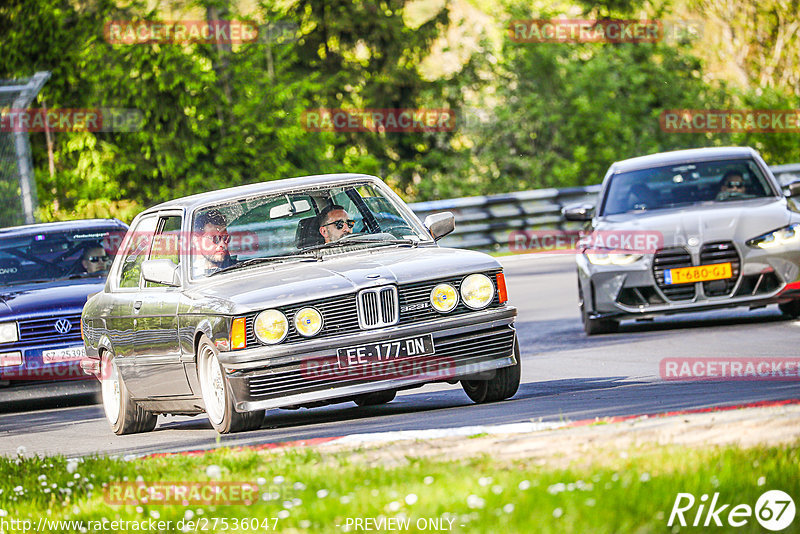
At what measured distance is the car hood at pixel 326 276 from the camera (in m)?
8.70

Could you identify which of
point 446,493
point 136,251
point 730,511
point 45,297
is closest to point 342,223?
point 136,251

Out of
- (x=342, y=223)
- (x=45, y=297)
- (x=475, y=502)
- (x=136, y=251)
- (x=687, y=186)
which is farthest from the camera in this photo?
(x=687, y=186)

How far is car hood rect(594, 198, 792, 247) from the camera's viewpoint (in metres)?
13.2

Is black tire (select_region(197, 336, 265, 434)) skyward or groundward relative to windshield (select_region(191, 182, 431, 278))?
groundward

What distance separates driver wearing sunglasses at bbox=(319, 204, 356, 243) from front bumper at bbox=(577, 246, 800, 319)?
Answer: 4237 mm

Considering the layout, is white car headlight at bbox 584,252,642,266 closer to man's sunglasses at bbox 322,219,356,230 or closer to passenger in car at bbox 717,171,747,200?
passenger in car at bbox 717,171,747,200

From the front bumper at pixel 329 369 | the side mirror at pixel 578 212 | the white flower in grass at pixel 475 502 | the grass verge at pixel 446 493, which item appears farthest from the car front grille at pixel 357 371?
the side mirror at pixel 578 212

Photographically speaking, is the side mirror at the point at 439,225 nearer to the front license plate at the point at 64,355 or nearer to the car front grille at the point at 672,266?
the car front grille at the point at 672,266

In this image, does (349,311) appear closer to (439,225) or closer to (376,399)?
(439,225)

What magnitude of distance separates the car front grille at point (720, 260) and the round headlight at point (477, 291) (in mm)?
4639

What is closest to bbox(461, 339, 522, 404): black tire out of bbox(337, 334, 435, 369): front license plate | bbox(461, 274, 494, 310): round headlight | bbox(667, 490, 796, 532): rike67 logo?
bbox(461, 274, 494, 310): round headlight

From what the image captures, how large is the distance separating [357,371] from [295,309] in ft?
1.70

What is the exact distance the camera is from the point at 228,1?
33.3 m

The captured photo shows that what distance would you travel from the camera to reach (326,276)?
29.2 ft
